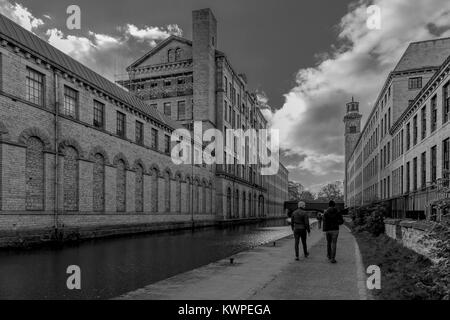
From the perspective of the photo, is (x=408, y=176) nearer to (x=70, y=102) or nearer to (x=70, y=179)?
(x=70, y=179)

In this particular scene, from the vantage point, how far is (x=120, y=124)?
83.9 ft

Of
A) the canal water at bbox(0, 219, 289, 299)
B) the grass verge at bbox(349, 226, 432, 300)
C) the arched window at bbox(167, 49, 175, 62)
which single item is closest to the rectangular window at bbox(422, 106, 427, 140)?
the grass verge at bbox(349, 226, 432, 300)

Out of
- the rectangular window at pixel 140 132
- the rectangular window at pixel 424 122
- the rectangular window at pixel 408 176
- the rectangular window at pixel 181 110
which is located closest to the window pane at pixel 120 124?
the rectangular window at pixel 140 132

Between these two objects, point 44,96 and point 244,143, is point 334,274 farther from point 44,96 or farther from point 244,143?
point 244,143

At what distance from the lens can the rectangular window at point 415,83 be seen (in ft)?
111

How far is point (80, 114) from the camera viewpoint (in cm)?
2056

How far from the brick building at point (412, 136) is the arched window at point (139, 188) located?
16607mm

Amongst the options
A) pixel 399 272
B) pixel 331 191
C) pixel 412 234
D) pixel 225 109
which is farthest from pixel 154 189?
pixel 331 191

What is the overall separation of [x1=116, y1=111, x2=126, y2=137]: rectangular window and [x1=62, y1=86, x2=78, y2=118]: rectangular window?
188 inches

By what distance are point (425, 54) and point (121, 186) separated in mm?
32060

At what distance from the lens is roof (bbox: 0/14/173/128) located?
16.2 meters
